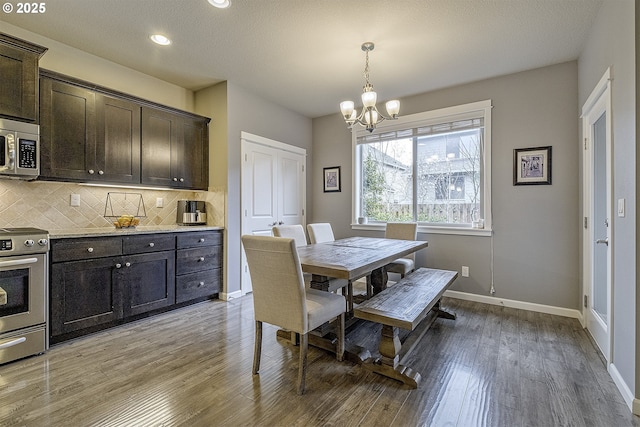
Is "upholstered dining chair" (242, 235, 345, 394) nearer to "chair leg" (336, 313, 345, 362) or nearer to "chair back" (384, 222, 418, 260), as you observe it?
"chair leg" (336, 313, 345, 362)

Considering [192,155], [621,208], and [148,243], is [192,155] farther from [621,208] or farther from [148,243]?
[621,208]

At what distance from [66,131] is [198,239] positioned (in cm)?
159

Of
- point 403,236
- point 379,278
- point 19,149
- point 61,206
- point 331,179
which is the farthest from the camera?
point 331,179

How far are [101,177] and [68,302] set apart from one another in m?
1.23

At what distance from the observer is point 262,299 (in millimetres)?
2023

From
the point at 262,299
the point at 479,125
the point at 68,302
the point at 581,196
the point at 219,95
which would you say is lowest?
the point at 68,302

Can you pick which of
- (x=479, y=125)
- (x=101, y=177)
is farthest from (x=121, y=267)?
(x=479, y=125)

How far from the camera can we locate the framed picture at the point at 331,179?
495 cm

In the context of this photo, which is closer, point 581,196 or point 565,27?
point 565,27

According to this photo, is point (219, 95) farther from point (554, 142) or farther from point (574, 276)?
point (574, 276)

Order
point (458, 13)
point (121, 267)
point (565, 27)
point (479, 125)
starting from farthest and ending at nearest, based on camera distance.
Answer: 1. point (479, 125)
2. point (121, 267)
3. point (565, 27)
4. point (458, 13)

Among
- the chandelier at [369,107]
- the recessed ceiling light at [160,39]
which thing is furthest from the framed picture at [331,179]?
the recessed ceiling light at [160,39]

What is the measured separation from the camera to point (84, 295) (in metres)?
2.59

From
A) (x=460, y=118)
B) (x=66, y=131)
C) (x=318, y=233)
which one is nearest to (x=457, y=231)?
(x=460, y=118)
